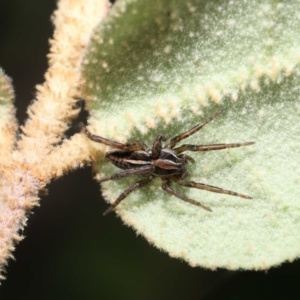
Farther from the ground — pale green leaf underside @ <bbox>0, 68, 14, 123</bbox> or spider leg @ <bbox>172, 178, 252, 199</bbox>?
pale green leaf underside @ <bbox>0, 68, 14, 123</bbox>

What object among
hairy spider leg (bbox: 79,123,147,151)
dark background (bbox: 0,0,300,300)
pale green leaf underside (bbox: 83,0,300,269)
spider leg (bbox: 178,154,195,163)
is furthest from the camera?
dark background (bbox: 0,0,300,300)

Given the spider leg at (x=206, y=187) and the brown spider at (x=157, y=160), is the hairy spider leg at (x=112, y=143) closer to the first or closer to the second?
the brown spider at (x=157, y=160)

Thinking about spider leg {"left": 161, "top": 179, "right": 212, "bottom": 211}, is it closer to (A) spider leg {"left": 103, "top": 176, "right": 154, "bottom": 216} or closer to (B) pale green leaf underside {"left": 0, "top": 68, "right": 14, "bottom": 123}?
(A) spider leg {"left": 103, "top": 176, "right": 154, "bottom": 216}

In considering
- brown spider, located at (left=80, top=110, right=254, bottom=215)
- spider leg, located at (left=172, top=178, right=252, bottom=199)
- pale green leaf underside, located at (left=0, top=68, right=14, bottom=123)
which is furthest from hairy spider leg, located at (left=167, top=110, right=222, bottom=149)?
pale green leaf underside, located at (left=0, top=68, right=14, bottom=123)

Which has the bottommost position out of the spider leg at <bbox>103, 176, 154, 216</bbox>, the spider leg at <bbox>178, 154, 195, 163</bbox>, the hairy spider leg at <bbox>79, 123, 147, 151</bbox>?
the spider leg at <bbox>103, 176, 154, 216</bbox>

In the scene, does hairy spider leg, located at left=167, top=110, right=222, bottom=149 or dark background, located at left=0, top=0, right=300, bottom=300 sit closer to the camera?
hairy spider leg, located at left=167, top=110, right=222, bottom=149

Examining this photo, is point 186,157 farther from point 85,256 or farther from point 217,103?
point 85,256

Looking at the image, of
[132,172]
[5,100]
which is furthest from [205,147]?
[5,100]

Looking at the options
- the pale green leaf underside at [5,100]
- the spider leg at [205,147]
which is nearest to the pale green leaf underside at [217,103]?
the spider leg at [205,147]
